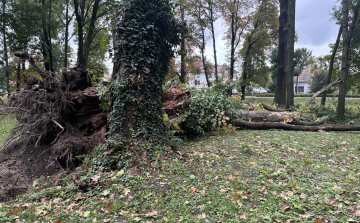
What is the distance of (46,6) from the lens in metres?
16.3

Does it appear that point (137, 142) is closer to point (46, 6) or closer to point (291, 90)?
point (291, 90)

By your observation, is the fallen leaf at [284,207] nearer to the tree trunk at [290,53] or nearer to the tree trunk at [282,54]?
the tree trunk at [290,53]

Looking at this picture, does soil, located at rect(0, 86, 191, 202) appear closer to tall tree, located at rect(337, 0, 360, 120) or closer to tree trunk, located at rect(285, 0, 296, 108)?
tree trunk, located at rect(285, 0, 296, 108)

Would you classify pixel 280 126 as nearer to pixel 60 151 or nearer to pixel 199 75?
pixel 60 151

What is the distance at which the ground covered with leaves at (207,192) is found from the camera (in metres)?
2.71

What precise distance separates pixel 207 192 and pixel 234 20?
73.4 feet

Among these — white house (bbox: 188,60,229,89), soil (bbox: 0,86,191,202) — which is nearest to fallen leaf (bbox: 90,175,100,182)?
soil (bbox: 0,86,191,202)

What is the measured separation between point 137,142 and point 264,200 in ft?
8.36

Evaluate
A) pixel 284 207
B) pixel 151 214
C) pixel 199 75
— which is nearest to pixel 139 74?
pixel 151 214

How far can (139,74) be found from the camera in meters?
4.81

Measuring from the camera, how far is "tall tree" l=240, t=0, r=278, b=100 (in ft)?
68.2

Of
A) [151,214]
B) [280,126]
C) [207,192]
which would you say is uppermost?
[280,126]

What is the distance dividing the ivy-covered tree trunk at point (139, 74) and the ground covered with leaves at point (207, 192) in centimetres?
85

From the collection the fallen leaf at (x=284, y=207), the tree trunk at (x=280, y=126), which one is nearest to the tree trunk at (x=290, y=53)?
the tree trunk at (x=280, y=126)
